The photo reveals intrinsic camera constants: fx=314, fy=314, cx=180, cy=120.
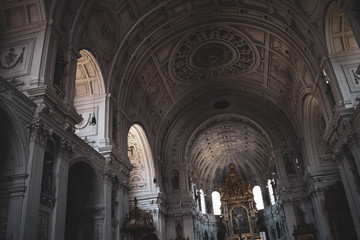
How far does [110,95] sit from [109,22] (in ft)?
11.7

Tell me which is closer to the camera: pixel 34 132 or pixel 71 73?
pixel 34 132

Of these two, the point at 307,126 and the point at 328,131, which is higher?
the point at 307,126

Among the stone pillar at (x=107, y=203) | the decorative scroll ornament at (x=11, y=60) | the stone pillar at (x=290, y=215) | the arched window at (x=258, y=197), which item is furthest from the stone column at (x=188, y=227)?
the arched window at (x=258, y=197)

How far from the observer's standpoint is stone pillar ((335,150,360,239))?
12.1 metres

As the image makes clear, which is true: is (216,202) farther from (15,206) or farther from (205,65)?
(15,206)

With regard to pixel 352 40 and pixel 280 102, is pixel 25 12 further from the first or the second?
pixel 280 102

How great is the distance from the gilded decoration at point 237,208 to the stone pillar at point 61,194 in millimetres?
29389

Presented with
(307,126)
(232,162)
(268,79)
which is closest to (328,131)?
(307,126)

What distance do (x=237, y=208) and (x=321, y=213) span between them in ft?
67.3

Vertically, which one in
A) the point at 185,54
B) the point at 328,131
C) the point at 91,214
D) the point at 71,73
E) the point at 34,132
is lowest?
the point at 91,214

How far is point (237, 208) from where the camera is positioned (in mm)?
38000

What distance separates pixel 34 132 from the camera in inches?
361

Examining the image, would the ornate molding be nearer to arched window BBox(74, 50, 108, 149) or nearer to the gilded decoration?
arched window BBox(74, 50, 108, 149)

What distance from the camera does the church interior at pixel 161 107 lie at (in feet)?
32.0
